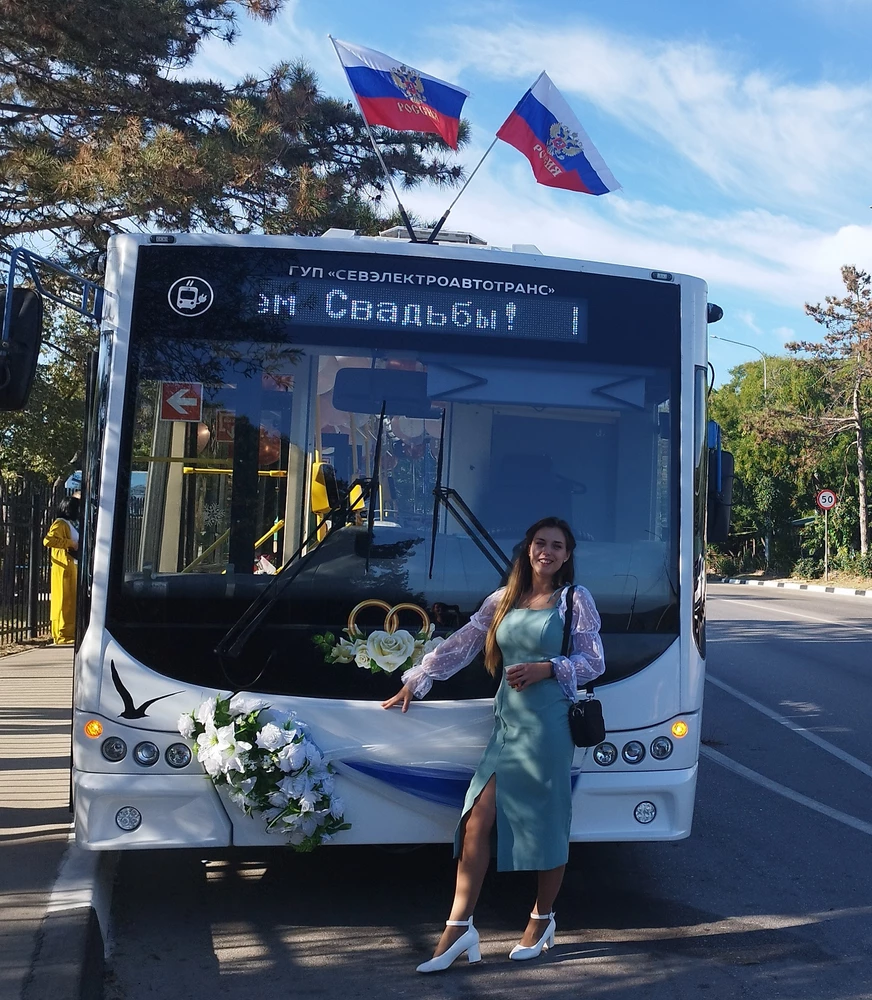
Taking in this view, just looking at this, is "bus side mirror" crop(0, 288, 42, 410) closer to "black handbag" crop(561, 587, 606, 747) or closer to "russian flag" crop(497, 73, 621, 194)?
"black handbag" crop(561, 587, 606, 747)

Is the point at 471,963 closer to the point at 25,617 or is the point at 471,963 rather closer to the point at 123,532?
the point at 123,532

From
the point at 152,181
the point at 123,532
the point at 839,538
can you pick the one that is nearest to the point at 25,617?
the point at 152,181

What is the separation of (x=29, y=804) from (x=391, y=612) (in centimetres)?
323

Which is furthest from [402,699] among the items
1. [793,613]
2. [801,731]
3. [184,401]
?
[793,613]

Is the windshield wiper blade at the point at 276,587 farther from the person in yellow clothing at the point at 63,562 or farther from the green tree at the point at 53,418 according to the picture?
the green tree at the point at 53,418

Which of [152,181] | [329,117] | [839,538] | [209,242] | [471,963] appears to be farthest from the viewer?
[839,538]

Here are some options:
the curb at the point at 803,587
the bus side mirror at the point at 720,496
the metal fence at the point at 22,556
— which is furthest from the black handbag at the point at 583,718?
the curb at the point at 803,587

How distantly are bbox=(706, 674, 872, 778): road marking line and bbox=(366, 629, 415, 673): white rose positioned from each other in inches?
205

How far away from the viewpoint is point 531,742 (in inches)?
188

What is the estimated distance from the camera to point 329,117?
41.5 feet

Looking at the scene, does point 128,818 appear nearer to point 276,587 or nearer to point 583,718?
point 276,587

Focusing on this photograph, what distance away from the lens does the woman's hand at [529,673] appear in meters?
4.77

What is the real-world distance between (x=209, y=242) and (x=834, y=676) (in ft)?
38.0

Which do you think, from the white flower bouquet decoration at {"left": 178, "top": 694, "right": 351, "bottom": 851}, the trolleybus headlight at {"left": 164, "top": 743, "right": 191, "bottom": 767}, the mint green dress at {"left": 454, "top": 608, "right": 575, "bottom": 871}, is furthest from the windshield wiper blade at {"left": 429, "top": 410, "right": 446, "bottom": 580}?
the trolleybus headlight at {"left": 164, "top": 743, "right": 191, "bottom": 767}
